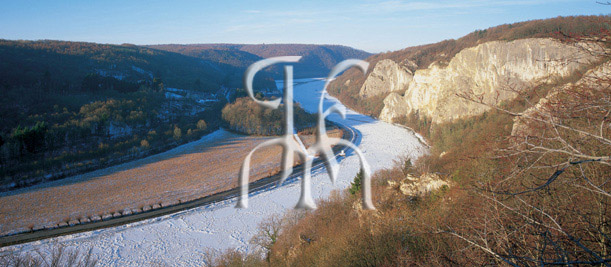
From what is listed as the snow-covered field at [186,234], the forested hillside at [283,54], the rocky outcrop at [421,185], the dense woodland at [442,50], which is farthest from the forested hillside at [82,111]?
the forested hillside at [283,54]

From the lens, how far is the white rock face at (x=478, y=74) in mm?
29250

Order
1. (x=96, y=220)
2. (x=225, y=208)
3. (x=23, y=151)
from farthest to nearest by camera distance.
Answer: (x=23, y=151) → (x=225, y=208) → (x=96, y=220)

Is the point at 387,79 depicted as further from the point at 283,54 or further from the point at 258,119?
the point at 283,54

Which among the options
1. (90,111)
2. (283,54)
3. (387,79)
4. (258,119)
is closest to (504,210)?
(258,119)

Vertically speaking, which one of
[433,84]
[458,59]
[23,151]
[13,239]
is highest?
[458,59]

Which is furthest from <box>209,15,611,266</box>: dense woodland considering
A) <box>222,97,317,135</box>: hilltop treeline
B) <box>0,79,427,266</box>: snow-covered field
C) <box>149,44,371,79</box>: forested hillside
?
<box>149,44,371,79</box>: forested hillside

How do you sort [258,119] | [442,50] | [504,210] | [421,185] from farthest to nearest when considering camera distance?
[442,50] → [258,119] → [421,185] → [504,210]

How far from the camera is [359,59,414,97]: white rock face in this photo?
5988 cm

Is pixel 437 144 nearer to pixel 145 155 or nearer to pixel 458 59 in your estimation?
pixel 458 59

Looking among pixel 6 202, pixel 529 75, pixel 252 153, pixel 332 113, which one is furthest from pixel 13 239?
pixel 332 113

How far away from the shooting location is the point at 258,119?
44281mm

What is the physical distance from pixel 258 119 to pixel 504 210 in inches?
1650

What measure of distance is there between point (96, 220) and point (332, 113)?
163ft

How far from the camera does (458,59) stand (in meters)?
37.3
